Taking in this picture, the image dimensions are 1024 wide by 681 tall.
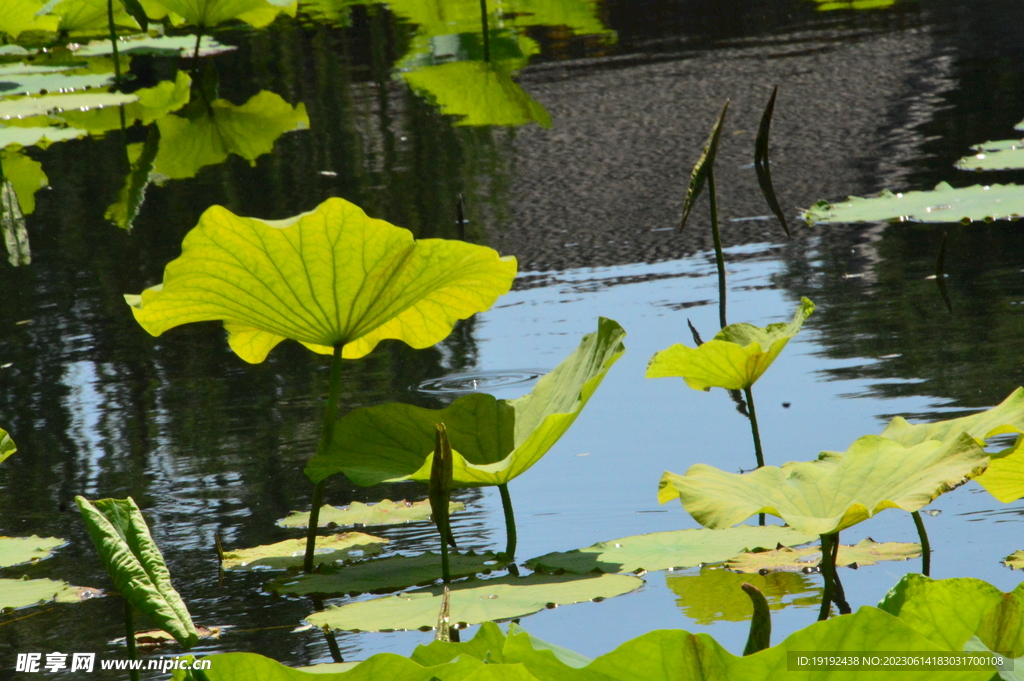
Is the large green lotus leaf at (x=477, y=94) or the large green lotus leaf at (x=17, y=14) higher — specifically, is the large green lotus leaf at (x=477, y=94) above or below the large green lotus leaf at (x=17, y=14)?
below

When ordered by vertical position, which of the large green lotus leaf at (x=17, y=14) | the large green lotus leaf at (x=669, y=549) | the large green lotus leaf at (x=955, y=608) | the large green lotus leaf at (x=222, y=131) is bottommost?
the large green lotus leaf at (x=669, y=549)

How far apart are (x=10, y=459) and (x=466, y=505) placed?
657 mm

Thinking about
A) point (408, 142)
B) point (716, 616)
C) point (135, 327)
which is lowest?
point (716, 616)

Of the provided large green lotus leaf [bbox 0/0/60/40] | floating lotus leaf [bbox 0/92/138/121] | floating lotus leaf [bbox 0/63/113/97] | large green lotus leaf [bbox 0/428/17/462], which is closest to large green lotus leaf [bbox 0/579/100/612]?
large green lotus leaf [bbox 0/428/17/462]

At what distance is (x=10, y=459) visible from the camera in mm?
1558

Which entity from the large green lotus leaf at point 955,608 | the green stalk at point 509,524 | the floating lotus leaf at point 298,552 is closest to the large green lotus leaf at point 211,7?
the floating lotus leaf at point 298,552

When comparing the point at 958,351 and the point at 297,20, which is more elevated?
the point at 297,20

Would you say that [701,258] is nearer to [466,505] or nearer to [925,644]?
[466,505]

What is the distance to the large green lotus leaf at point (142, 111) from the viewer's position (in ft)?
13.3

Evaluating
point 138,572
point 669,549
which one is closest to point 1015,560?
point 669,549

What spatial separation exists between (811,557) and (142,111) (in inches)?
Answer: 146

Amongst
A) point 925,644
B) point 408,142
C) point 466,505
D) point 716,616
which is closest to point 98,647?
point 466,505

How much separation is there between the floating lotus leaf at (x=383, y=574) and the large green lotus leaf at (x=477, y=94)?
2570 millimetres

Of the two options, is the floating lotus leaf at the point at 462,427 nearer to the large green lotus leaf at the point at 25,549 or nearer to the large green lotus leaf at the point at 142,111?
the large green lotus leaf at the point at 25,549
